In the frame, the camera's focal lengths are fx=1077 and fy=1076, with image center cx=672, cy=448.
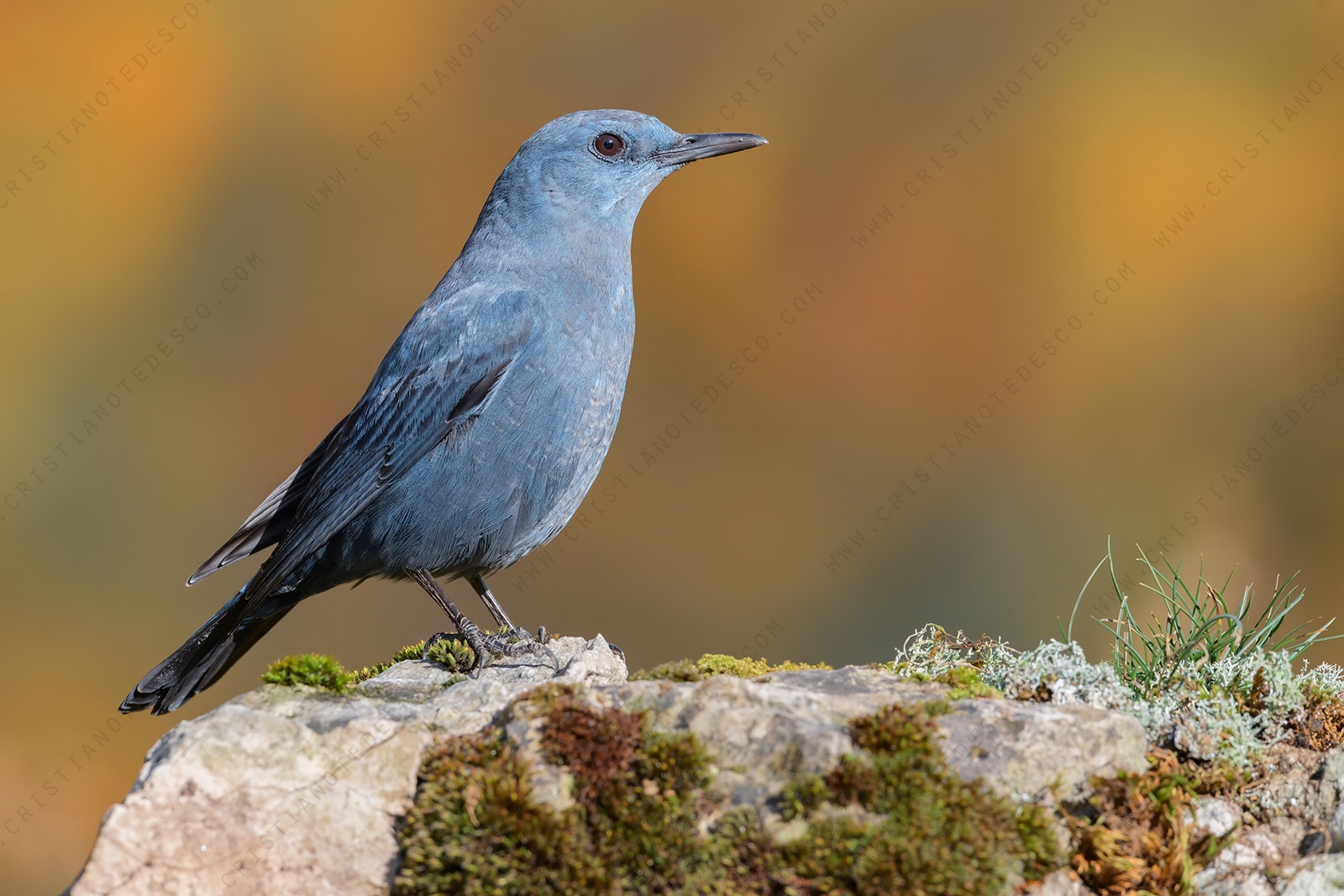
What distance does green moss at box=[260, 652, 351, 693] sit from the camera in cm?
437

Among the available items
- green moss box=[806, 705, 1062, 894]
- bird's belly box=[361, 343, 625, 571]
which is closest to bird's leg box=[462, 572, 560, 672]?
bird's belly box=[361, 343, 625, 571]

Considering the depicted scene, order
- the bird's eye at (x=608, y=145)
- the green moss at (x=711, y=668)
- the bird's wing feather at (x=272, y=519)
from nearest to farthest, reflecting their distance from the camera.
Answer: the green moss at (x=711, y=668), the bird's wing feather at (x=272, y=519), the bird's eye at (x=608, y=145)

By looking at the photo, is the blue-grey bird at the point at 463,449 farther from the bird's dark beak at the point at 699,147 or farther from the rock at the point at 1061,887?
the rock at the point at 1061,887

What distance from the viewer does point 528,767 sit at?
3.58 meters

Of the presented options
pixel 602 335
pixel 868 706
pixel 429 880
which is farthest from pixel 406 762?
pixel 602 335

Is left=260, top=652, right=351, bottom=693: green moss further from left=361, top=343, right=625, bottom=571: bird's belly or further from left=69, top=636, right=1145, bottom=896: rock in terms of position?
left=361, top=343, right=625, bottom=571: bird's belly

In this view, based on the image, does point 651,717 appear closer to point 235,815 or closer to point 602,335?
point 235,815

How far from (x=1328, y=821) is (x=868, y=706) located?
162cm

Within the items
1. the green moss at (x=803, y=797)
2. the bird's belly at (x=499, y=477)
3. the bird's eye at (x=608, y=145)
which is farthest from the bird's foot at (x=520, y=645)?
the bird's eye at (x=608, y=145)

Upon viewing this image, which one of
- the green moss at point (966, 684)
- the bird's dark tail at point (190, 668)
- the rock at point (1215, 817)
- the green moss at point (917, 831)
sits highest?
the rock at point (1215, 817)

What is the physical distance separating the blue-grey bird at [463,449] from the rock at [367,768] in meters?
1.80

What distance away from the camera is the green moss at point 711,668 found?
4.47 meters

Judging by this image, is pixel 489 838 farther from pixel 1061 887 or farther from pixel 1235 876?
pixel 1235 876

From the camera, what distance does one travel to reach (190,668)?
19.1ft
